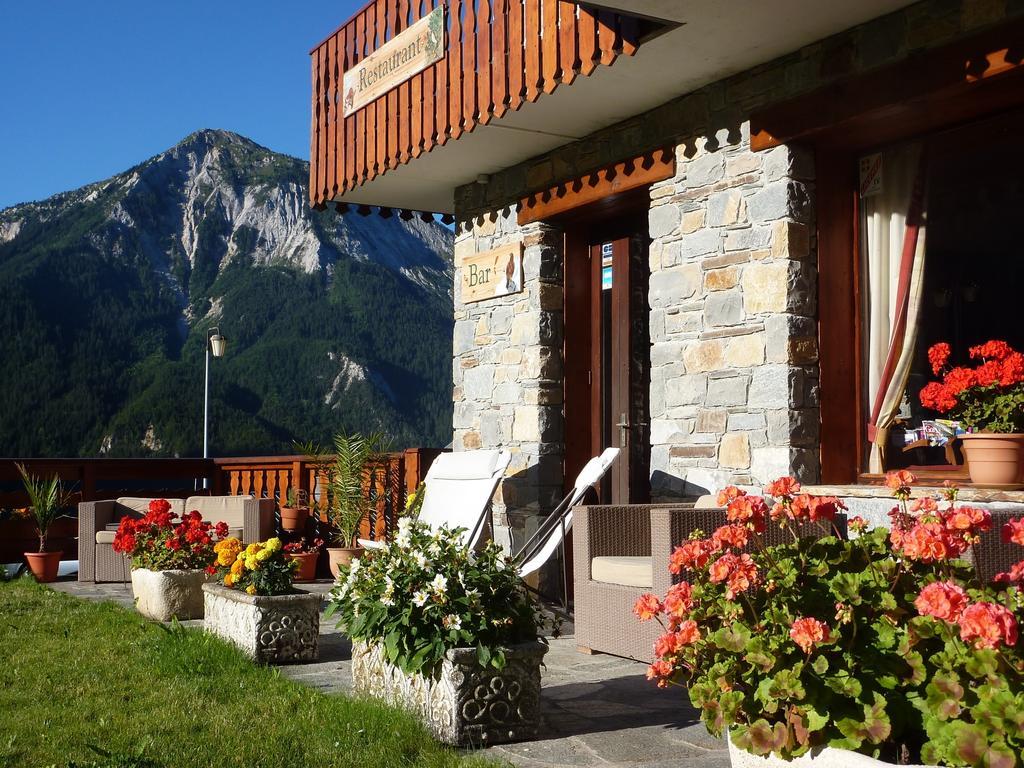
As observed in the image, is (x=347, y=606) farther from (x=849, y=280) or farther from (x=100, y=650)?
(x=849, y=280)

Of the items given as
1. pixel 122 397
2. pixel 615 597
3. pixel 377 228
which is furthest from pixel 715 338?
pixel 377 228

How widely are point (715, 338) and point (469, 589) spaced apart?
220 cm

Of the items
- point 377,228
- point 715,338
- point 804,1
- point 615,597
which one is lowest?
point 615,597

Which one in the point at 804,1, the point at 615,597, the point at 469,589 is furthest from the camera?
the point at 615,597

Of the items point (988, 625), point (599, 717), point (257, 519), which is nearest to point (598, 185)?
point (599, 717)

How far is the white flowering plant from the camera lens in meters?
3.50

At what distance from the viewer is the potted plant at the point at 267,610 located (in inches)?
192

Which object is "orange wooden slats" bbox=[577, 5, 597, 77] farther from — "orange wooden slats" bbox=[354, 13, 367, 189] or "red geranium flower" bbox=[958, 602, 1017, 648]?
"red geranium flower" bbox=[958, 602, 1017, 648]

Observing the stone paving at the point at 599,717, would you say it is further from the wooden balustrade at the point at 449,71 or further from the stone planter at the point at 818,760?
the wooden balustrade at the point at 449,71

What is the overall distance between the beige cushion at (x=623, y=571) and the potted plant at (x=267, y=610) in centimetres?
130

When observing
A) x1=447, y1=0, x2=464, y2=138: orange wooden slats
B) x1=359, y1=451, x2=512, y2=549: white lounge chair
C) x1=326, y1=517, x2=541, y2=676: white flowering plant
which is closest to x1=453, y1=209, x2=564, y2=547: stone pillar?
x1=359, y1=451, x2=512, y2=549: white lounge chair

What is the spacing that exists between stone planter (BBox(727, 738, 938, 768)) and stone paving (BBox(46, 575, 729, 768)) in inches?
38.3

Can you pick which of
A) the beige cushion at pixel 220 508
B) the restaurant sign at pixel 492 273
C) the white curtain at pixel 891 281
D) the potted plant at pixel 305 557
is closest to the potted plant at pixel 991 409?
the white curtain at pixel 891 281

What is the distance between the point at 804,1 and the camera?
14.2 ft
